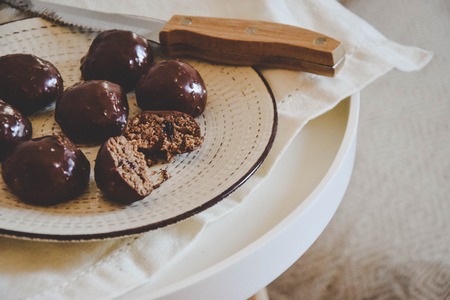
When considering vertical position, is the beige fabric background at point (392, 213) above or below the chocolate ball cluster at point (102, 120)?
below

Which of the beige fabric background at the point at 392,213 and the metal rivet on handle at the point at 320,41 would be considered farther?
the beige fabric background at the point at 392,213

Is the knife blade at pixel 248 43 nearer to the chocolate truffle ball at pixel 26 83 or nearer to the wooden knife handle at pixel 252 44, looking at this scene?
the wooden knife handle at pixel 252 44

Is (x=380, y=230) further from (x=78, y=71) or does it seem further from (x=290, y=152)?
(x=78, y=71)

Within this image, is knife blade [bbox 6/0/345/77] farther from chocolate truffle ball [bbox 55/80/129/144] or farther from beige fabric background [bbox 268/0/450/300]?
beige fabric background [bbox 268/0/450/300]

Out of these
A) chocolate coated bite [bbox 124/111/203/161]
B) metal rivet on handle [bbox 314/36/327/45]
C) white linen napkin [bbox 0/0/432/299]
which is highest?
metal rivet on handle [bbox 314/36/327/45]

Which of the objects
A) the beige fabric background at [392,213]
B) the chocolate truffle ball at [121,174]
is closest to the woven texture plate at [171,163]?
the chocolate truffle ball at [121,174]

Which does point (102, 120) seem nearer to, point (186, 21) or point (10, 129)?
point (10, 129)

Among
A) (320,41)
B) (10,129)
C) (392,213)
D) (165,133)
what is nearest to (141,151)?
(165,133)

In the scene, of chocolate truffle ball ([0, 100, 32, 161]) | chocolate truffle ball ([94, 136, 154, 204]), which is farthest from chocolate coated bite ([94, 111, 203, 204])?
chocolate truffle ball ([0, 100, 32, 161])
